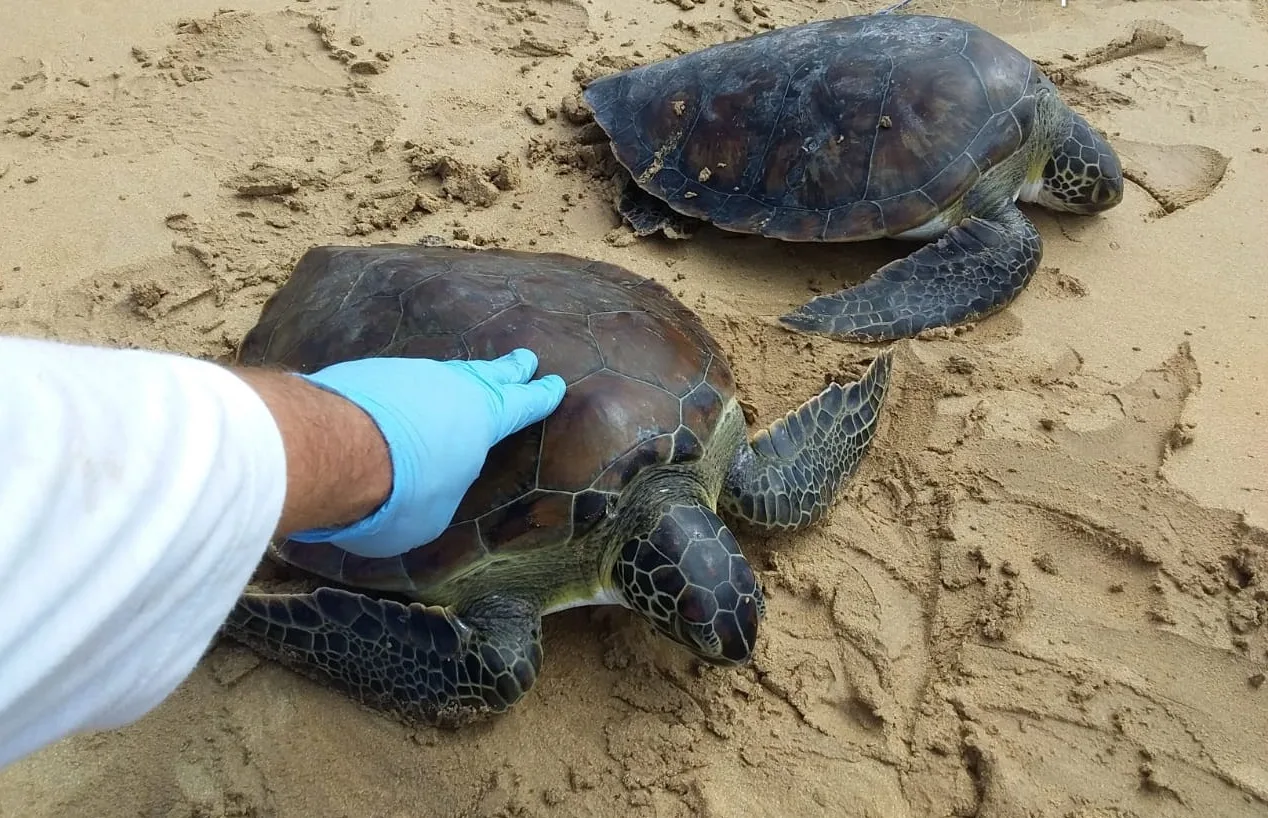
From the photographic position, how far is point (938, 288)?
3043mm

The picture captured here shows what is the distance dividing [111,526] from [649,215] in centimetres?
282

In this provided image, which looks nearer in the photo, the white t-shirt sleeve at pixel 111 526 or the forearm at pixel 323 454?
the white t-shirt sleeve at pixel 111 526

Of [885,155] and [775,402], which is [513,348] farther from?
[885,155]

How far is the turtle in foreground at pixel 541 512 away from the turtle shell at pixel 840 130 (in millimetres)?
1211

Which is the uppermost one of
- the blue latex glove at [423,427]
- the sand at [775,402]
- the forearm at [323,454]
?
the forearm at [323,454]

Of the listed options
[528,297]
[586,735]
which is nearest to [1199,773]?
[586,735]

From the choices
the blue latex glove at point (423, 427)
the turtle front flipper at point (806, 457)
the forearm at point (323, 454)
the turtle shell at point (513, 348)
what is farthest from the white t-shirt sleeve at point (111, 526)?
the turtle front flipper at point (806, 457)

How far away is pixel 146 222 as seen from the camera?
3197 mm

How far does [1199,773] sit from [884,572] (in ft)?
2.64

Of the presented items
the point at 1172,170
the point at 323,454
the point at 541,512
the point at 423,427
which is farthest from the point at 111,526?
the point at 1172,170

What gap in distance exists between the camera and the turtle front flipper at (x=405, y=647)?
189 centimetres

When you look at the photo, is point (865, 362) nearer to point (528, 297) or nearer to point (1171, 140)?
point (528, 297)

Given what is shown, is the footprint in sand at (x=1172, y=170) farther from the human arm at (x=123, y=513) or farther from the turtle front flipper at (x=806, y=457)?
the human arm at (x=123, y=513)

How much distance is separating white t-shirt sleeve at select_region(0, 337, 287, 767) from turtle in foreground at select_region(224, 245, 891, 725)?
Answer: 97 centimetres
